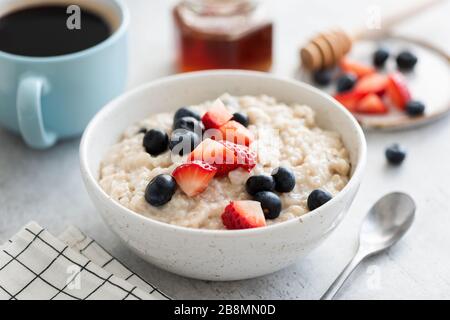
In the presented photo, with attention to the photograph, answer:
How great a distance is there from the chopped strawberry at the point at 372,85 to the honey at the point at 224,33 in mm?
316

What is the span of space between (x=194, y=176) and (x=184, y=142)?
14 cm

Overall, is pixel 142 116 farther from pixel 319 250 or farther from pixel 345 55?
pixel 345 55

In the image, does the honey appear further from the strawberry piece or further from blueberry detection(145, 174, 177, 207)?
blueberry detection(145, 174, 177, 207)

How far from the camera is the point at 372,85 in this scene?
2.18 m

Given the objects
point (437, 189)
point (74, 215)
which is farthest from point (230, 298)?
point (437, 189)

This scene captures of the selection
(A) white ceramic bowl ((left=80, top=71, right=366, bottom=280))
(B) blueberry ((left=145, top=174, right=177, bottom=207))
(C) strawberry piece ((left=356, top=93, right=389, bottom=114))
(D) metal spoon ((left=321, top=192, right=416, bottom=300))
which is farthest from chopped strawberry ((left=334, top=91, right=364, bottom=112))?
(B) blueberry ((left=145, top=174, right=177, bottom=207))

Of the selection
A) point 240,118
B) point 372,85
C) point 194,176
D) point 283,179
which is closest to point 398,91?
point 372,85

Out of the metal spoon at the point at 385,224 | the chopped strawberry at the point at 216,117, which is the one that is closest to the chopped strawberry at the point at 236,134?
the chopped strawberry at the point at 216,117

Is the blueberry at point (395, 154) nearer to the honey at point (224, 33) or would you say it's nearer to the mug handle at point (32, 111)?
the honey at point (224, 33)

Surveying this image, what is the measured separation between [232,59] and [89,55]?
0.51 m

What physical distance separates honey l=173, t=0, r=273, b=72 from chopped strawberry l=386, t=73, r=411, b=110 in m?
0.40

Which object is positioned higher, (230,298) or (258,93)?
(258,93)

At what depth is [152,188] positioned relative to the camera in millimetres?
1480

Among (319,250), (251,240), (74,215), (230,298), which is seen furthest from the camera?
(74,215)
